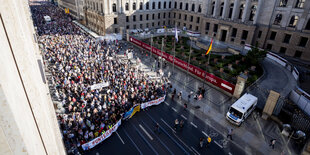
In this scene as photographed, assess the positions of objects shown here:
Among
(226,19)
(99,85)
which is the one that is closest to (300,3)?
(226,19)

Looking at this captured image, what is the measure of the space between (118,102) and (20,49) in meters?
19.6

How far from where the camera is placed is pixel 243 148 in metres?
18.3

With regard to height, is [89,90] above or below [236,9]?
below

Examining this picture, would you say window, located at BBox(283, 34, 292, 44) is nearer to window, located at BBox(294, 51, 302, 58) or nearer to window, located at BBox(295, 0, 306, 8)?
window, located at BBox(294, 51, 302, 58)

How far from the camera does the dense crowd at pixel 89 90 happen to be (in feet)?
60.0

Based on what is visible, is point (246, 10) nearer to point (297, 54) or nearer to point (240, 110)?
point (297, 54)

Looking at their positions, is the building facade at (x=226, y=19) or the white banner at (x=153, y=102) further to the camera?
the building facade at (x=226, y=19)

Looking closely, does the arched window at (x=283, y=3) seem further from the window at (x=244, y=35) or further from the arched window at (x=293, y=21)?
the window at (x=244, y=35)

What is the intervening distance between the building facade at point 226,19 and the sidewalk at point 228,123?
1612 cm

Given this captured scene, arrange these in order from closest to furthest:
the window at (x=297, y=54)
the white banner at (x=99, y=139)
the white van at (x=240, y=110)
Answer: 1. the white banner at (x=99, y=139)
2. the white van at (x=240, y=110)
3. the window at (x=297, y=54)

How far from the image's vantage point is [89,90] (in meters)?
24.1

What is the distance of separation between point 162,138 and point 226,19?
135 ft

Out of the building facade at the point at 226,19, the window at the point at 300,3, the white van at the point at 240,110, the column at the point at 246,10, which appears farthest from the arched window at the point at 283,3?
the white van at the point at 240,110

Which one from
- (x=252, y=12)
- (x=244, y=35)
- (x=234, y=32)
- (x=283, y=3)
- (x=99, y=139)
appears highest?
(x=283, y=3)
